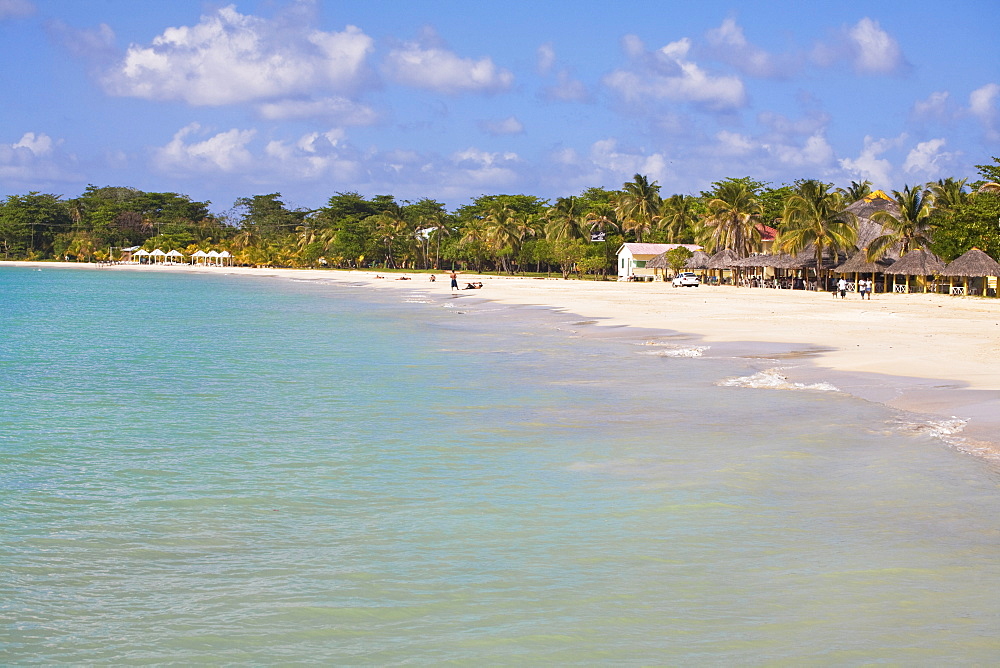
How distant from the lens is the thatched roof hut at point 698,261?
70213mm

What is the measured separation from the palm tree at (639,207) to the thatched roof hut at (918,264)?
129 feet

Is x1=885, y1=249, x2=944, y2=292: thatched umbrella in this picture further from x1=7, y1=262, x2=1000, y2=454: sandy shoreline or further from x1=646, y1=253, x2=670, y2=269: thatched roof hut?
x1=646, y1=253, x2=670, y2=269: thatched roof hut

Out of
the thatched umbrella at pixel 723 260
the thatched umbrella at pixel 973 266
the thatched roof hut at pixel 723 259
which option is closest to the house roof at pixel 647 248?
the thatched umbrella at pixel 723 260

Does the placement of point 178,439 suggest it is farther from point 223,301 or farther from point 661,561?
point 223,301

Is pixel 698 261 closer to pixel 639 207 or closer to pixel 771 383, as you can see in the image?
pixel 639 207

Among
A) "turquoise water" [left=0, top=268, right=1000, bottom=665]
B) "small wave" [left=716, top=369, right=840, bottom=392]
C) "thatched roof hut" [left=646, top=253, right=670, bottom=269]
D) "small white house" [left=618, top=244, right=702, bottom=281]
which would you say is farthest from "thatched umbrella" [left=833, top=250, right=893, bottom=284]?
"turquoise water" [left=0, top=268, right=1000, bottom=665]

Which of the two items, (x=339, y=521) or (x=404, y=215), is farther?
(x=404, y=215)

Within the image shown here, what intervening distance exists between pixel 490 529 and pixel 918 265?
48.2 m

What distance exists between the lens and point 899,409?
498 inches

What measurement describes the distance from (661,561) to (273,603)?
9.15ft

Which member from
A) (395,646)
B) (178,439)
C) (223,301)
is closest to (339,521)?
(395,646)

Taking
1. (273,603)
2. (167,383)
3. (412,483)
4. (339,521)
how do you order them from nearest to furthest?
(273,603) < (339,521) < (412,483) < (167,383)

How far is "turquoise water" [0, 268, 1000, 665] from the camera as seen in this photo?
551 cm

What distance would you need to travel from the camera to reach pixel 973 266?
1761 inches
